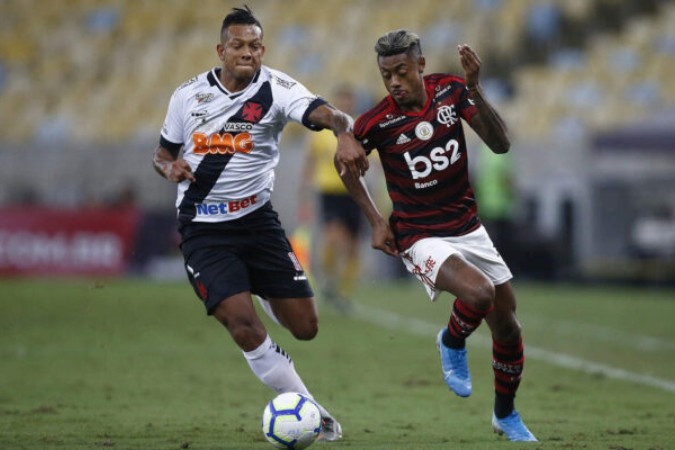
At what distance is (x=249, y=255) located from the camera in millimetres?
6758

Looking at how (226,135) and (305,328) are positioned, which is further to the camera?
(305,328)

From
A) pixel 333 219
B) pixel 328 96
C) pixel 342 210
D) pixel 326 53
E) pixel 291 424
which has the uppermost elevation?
pixel 326 53

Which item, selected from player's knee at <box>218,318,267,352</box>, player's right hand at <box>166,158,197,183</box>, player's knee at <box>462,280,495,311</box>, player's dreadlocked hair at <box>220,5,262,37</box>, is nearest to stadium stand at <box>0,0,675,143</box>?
player's dreadlocked hair at <box>220,5,262,37</box>

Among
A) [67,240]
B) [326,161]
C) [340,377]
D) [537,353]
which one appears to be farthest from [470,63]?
[67,240]

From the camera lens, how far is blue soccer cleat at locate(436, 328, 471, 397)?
6777mm

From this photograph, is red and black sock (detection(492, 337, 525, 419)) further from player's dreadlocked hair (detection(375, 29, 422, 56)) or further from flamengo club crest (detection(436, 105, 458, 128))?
player's dreadlocked hair (detection(375, 29, 422, 56))

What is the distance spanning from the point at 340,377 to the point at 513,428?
3.05m

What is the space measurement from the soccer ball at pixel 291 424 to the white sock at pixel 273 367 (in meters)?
0.36

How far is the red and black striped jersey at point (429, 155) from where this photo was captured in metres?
6.65

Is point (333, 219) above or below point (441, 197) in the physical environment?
below

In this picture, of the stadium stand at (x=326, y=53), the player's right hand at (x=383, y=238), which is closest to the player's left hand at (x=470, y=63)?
the player's right hand at (x=383, y=238)

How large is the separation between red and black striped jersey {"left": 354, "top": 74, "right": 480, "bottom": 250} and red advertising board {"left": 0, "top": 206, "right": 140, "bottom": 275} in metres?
13.4

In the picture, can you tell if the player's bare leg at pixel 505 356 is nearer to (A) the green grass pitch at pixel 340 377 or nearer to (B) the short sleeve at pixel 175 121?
(A) the green grass pitch at pixel 340 377

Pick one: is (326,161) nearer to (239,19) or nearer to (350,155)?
(239,19)
